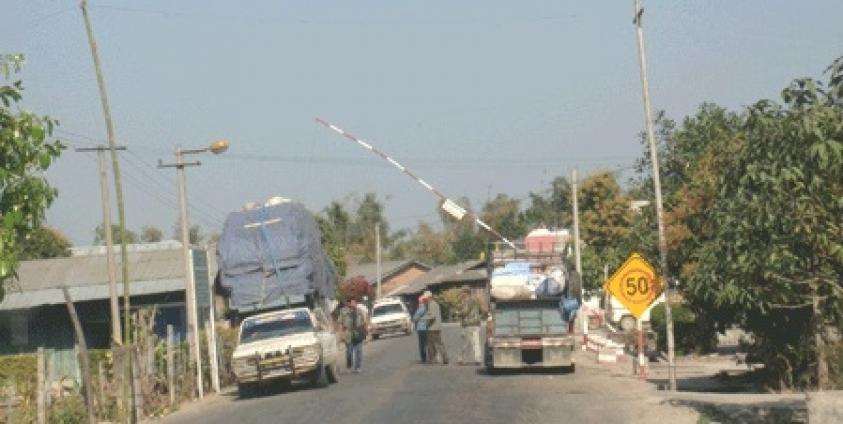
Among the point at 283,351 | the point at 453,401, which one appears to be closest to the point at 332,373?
the point at 283,351

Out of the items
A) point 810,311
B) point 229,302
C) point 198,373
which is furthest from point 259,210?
point 810,311

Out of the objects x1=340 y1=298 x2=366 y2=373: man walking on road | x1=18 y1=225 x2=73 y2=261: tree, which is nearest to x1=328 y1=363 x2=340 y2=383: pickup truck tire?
x1=340 y1=298 x2=366 y2=373: man walking on road

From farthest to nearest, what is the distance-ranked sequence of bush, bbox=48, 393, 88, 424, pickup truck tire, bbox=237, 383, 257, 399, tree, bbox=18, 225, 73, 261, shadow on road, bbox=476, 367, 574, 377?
tree, bbox=18, 225, 73, 261 → shadow on road, bbox=476, 367, 574, 377 → pickup truck tire, bbox=237, 383, 257, 399 → bush, bbox=48, 393, 88, 424

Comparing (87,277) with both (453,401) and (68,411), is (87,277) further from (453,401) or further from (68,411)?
(453,401)

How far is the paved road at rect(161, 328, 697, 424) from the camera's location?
2084cm

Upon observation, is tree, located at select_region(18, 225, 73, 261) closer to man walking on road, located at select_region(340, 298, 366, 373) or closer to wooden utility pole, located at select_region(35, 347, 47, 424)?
man walking on road, located at select_region(340, 298, 366, 373)

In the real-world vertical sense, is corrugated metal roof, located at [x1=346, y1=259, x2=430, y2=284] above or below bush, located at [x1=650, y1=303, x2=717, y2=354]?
above

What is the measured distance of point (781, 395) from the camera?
24.1 m

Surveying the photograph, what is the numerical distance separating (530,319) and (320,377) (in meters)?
4.86


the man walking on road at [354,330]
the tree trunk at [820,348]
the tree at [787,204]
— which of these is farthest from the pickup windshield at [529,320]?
the tree at [787,204]

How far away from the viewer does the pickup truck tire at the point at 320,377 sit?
29.2 m

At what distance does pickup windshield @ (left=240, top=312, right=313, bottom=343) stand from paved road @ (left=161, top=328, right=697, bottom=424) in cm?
134

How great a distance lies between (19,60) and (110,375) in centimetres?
1420

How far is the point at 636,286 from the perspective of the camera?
27.1m
